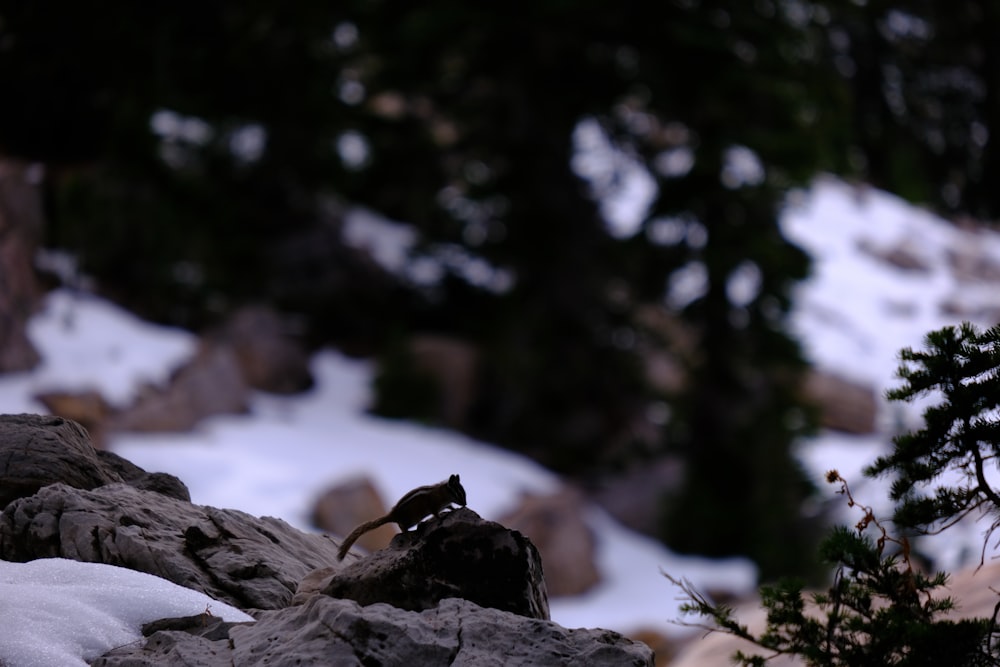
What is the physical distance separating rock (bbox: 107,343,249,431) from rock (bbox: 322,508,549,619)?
8.50m

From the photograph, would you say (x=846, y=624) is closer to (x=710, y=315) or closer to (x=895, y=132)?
(x=710, y=315)

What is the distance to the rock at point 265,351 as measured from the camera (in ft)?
51.6

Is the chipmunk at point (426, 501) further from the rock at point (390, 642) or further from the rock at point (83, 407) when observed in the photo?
the rock at point (83, 407)

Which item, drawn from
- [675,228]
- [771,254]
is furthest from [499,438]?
[771,254]

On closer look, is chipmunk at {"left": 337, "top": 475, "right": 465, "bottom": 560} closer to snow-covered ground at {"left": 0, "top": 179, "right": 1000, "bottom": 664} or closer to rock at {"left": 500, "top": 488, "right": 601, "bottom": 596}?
snow-covered ground at {"left": 0, "top": 179, "right": 1000, "bottom": 664}

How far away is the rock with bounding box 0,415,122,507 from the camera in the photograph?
4.25 meters

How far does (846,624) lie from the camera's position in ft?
12.7

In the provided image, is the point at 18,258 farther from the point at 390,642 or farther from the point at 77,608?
the point at 390,642

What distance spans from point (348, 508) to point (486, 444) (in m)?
5.35

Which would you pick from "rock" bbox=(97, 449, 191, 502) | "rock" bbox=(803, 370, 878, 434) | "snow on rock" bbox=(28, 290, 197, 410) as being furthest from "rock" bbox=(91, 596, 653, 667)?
"rock" bbox=(803, 370, 878, 434)

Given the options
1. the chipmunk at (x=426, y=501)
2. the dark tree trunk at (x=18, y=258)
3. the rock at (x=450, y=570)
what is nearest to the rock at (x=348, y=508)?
the dark tree trunk at (x=18, y=258)

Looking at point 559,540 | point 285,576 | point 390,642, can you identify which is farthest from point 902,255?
point 390,642

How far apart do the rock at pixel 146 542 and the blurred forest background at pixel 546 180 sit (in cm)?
881

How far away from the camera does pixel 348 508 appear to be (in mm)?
11109
